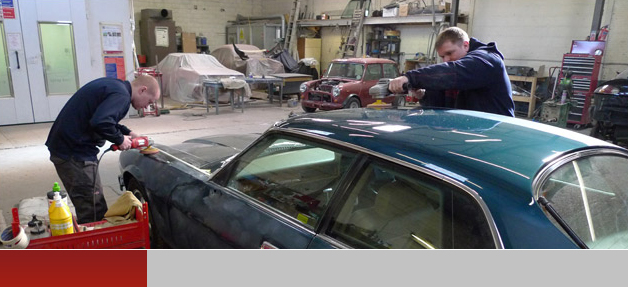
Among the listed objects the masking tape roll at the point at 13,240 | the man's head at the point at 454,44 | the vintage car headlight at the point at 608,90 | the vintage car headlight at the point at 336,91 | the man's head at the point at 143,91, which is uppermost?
the man's head at the point at 454,44

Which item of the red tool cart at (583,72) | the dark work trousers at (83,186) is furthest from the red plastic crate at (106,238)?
the red tool cart at (583,72)

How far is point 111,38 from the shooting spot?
9.27m

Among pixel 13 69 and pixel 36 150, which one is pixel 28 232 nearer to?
pixel 36 150

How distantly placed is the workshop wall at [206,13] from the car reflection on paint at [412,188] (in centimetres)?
1537

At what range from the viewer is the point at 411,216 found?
1.61 meters

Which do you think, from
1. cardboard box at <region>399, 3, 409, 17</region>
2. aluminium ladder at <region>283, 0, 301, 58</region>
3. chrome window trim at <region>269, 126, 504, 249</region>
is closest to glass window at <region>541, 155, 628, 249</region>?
chrome window trim at <region>269, 126, 504, 249</region>

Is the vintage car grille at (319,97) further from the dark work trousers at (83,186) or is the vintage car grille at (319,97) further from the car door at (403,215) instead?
the car door at (403,215)

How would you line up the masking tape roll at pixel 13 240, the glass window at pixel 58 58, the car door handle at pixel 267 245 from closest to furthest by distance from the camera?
the car door handle at pixel 267 245, the masking tape roll at pixel 13 240, the glass window at pixel 58 58

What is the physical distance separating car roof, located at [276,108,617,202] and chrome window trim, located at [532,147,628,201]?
0.7 inches

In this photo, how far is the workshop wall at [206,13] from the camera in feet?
54.2

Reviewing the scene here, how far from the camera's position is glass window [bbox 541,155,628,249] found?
1415mm

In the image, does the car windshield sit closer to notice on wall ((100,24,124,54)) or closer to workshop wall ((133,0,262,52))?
notice on wall ((100,24,124,54))

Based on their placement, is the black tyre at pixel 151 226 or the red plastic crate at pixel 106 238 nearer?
the red plastic crate at pixel 106 238

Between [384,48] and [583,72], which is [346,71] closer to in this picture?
[384,48]
